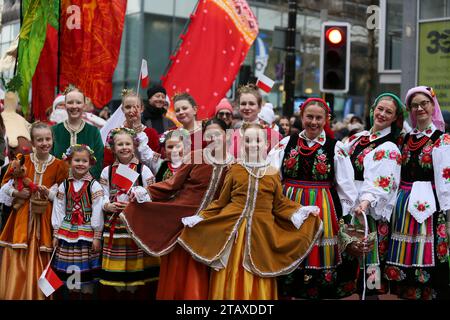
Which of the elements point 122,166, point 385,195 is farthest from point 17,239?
point 385,195

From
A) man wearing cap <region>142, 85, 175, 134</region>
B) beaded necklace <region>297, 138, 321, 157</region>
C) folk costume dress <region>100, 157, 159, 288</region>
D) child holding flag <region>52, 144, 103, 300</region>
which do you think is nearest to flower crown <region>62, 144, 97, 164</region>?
child holding flag <region>52, 144, 103, 300</region>

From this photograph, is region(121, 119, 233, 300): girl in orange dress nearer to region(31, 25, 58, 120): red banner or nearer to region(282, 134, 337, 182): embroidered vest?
region(282, 134, 337, 182): embroidered vest

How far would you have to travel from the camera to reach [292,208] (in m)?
6.07

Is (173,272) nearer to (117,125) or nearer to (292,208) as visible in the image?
(292,208)

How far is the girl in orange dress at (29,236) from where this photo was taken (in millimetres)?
6660

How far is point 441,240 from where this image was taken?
6.12m

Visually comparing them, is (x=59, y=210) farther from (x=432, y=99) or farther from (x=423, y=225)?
(x=432, y=99)

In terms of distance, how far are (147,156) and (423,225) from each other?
8.13 feet

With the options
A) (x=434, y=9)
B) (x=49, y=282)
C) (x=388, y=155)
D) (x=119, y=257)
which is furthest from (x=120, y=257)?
(x=434, y=9)

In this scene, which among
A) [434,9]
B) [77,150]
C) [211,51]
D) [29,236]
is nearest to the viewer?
[77,150]

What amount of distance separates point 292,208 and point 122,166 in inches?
59.0

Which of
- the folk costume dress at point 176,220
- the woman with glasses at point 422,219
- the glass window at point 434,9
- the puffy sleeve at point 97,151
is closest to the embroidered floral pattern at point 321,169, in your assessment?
the woman with glasses at point 422,219

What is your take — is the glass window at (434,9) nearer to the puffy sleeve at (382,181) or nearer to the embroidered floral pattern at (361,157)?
the embroidered floral pattern at (361,157)

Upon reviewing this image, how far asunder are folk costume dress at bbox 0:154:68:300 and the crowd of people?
0.04 feet
